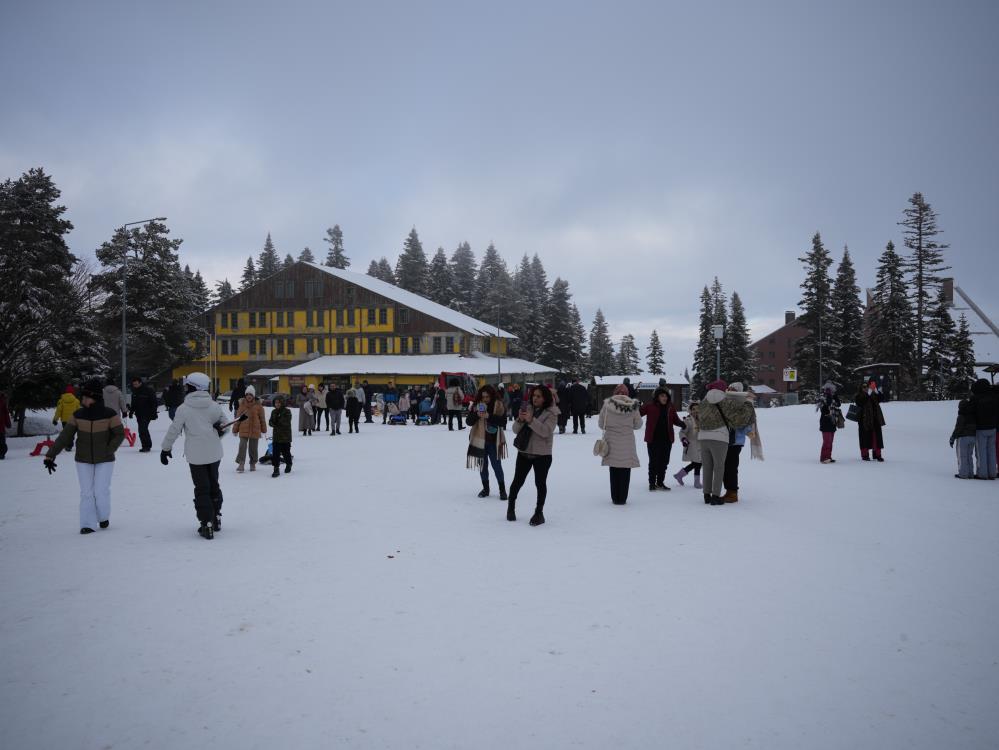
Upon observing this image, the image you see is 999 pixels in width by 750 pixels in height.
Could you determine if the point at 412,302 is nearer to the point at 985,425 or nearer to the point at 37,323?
the point at 37,323

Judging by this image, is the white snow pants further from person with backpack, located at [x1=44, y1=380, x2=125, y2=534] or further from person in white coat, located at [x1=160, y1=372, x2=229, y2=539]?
person in white coat, located at [x1=160, y1=372, x2=229, y2=539]

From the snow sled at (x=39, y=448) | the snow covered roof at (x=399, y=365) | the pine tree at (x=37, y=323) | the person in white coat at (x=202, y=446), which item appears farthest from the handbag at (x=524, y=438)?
the snow covered roof at (x=399, y=365)

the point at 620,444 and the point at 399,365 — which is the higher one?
the point at 399,365

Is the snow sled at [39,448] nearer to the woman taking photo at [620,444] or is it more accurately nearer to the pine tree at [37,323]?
the pine tree at [37,323]

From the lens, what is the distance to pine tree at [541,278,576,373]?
67562 millimetres

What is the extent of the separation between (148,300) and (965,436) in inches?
1959

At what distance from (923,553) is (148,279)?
50.8m

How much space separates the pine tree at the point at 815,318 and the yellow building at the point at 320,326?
25.5 meters

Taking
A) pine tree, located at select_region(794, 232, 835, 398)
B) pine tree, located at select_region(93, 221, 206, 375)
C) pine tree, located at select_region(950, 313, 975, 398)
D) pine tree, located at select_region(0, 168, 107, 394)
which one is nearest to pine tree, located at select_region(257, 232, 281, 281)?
pine tree, located at select_region(93, 221, 206, 375)

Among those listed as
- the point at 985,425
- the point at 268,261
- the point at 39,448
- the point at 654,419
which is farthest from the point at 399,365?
the point at 268,261

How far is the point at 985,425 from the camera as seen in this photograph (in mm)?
10812

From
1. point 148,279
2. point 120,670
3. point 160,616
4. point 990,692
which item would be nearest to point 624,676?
point 990,692

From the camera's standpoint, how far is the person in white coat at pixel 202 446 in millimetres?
7102

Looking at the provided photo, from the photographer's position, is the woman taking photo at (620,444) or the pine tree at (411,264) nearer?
the woman taking photo at (620,444)
